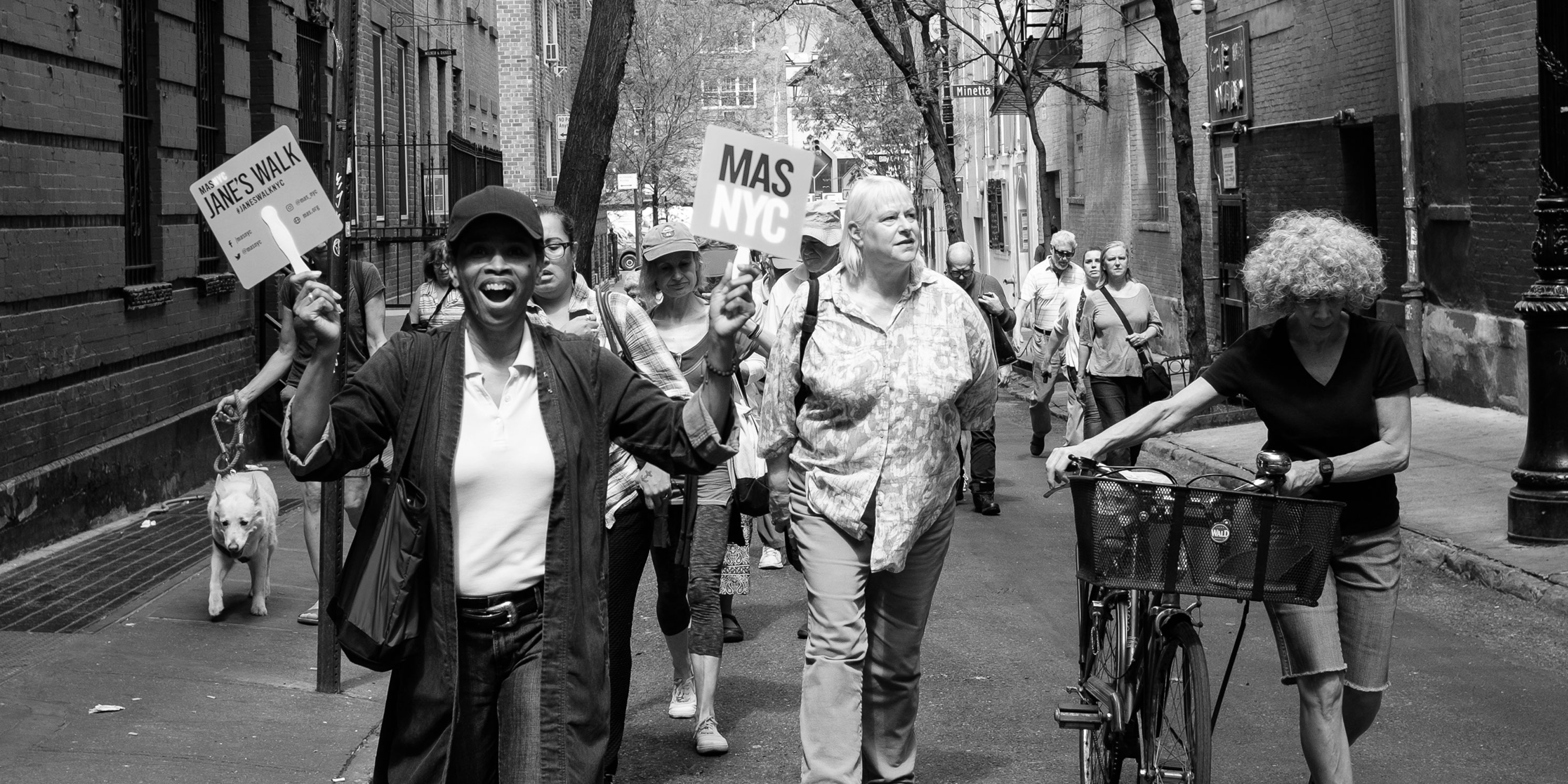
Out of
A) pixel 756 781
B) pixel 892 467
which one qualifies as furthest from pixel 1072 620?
pixel 892 467

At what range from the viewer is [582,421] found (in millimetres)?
3604

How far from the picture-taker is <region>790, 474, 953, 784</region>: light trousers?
492cm

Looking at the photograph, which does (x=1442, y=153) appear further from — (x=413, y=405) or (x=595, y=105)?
(x=413, y=405)

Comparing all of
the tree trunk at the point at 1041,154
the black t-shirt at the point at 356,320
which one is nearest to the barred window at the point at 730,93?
the tree trunk at the point at 1041,154

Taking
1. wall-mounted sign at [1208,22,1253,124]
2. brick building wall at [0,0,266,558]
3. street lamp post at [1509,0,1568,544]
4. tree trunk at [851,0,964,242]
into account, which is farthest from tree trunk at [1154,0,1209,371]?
brick building wall at [0,0,266,558]

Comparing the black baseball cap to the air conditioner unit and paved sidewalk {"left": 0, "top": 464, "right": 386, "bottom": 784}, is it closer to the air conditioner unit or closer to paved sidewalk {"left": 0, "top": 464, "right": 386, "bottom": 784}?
paved sidewalk {"left": 0, "top": 464, "right": 386, "bottom": 784}

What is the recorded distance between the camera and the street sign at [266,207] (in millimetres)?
4574

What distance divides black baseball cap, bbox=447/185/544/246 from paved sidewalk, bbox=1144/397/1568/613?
633 centimetres

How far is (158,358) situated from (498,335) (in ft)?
32.3

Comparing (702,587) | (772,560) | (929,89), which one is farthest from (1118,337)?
(929,89)

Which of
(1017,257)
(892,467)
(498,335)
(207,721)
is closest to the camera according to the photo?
(498,335)

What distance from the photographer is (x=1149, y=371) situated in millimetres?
11188

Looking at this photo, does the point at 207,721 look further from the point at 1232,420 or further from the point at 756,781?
the point at 1232,420

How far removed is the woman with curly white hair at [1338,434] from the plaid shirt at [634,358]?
6.52ft
